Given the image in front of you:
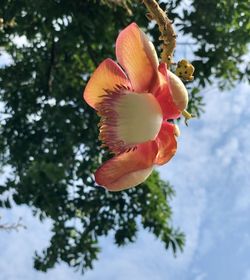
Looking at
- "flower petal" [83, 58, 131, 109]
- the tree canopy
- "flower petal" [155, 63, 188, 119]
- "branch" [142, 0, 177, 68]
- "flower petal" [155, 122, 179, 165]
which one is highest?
the tree canopy

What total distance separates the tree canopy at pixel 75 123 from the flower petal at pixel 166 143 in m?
2.42

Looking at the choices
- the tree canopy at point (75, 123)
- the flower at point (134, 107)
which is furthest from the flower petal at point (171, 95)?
the tree canopy at point (75, 123)

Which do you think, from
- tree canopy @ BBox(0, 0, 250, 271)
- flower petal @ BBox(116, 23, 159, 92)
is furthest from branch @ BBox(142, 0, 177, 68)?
tree canopy @ BBox(0, 0, 250, 271)

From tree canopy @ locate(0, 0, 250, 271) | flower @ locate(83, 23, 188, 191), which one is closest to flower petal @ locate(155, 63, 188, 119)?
flower @ locate(83, 23, 188, 191)

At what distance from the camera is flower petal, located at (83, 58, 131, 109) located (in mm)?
597

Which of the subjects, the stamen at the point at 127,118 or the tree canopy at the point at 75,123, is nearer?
the stamen at the point at 127,118

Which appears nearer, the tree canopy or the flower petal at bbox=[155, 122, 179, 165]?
the flower petal at bbox=[155, 122, 179, 165]

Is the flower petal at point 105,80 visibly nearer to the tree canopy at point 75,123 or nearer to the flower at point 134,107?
the flower at point 134,107

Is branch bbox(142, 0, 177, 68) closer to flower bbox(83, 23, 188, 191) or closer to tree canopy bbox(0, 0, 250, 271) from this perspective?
flower bbox(83, 23, 188, 191)

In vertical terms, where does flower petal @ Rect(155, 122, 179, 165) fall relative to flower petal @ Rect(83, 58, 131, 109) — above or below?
below

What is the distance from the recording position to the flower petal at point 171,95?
0.56m

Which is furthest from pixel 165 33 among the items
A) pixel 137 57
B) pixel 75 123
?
pixel 75 123

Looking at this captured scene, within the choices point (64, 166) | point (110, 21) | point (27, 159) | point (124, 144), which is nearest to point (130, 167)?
point (124, 144)

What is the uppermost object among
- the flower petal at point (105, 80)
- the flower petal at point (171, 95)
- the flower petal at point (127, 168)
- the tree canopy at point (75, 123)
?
the tree canopy at point (75, 123)
